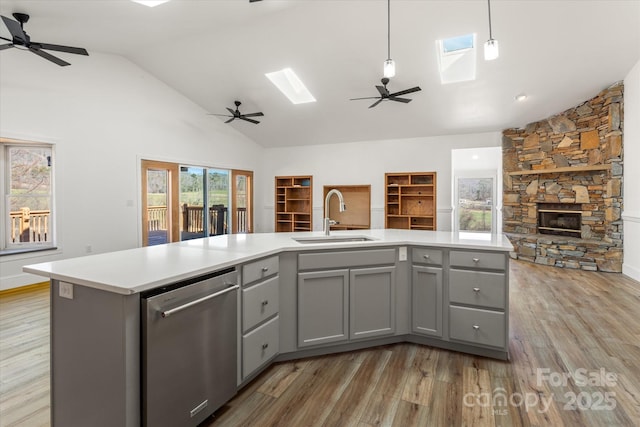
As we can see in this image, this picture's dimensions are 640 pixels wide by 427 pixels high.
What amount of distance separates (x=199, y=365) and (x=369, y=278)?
138cm

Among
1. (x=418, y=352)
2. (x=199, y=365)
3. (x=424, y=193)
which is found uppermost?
(x=424, y=193)

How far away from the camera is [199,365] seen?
1.64 m

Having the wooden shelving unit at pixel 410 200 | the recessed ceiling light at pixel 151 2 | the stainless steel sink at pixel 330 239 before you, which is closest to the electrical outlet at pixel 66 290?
the stainless steel sink at pixel 330 239

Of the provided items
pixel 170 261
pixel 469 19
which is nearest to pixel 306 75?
pixel 469 19

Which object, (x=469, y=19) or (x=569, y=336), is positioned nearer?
(x=569, y=336)

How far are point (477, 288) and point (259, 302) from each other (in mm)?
1598

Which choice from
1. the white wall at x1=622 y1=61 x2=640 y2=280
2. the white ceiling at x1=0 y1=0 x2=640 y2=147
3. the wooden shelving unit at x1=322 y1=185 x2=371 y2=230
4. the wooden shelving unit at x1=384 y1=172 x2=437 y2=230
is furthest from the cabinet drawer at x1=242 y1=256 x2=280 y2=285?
the wooden shelving unit at x1=322 y1=185 x2=371 y2=230

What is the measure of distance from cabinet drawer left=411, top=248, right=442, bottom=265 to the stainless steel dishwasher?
1460 mm

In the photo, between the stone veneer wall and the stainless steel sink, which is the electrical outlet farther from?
the stone veneer wall

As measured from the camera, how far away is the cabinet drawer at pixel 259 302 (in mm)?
2004

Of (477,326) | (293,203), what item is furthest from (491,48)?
(293,203)

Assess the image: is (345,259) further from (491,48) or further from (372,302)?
(491,48)

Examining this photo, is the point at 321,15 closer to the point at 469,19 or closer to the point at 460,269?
the point at 469,19

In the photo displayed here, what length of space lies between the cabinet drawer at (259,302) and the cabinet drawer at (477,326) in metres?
1.36
